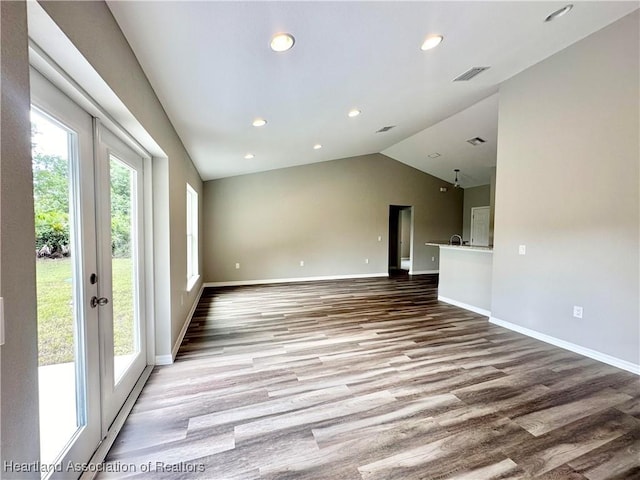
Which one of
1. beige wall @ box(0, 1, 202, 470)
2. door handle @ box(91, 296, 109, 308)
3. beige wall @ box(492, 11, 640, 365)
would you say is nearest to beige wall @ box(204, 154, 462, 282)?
beige wall @ box(492, 11, 640, 365)

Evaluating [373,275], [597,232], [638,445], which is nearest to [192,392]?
[638,445]

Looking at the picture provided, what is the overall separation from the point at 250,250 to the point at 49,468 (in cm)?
555

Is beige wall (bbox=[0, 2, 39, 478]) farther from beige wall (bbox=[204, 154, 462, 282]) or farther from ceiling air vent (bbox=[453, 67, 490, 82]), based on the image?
beige wall (bbox=[204, 154, 462, 282])

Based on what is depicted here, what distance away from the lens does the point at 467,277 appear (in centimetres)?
466

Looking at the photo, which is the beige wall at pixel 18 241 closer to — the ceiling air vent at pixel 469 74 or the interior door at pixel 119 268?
the interior door at pixel 119 268

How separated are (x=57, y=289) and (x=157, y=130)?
151 centimetres

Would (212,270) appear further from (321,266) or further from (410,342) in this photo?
(410,342)

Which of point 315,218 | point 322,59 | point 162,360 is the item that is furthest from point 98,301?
point 315,218

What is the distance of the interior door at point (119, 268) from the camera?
1.74 m

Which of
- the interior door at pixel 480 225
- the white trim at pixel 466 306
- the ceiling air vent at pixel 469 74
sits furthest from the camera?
the interior door at pixel 480 225

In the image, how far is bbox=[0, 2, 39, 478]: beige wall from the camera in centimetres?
70

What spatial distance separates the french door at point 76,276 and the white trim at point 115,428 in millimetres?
36

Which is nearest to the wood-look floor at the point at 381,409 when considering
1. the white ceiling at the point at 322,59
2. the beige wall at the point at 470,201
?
the white ceiling at the point at 322,59

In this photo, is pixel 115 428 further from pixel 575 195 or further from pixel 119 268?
pixel 575 195
